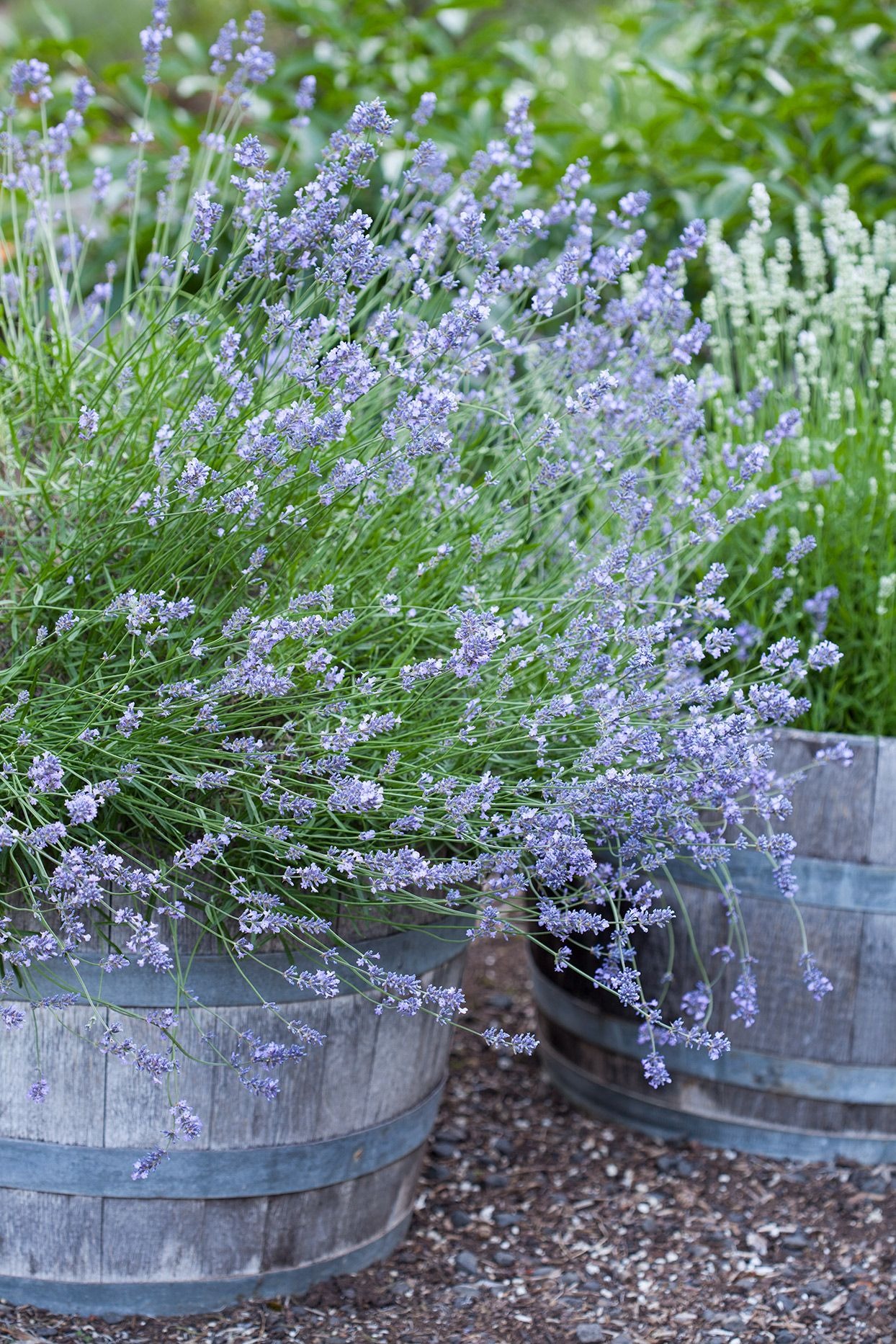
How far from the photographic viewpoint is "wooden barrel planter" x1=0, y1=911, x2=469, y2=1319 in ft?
5.36

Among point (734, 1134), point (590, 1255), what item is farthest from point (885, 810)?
point (590, 1255)

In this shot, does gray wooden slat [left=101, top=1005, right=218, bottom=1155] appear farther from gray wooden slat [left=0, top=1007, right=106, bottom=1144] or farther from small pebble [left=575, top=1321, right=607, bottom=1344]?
small pebble [left=575, top=1321, right=607, bottom=1344]

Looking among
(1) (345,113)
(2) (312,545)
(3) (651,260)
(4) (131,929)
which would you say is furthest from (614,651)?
(1) (345,113)

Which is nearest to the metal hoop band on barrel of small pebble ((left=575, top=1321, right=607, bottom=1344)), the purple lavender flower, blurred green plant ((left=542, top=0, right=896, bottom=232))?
small pebble ((left=575, top=1321, right=607, bottom=1344))

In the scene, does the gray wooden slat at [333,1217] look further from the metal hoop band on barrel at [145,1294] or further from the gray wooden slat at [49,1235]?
the gray wooden slat at [49,1235]

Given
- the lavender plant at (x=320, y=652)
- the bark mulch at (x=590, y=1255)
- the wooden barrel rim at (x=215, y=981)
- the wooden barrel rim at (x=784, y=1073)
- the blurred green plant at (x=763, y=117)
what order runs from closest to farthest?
1. the lavender plant at (x=320, y=652)
2. the wooden barrel rim at (x=215, y=981)
3. the bark mulch at (x=590, y=1255)
4. the wooden barrel rim at (x=784, y=1073)
5. the blurred green plant at (x=763, y=117)

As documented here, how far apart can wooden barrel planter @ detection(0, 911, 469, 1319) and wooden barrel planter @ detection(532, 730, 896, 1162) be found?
566mm

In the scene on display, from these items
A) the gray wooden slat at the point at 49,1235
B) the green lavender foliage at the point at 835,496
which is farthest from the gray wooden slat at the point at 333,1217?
the green lavender foliage at the point at 835,496

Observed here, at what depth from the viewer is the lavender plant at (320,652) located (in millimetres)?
1470

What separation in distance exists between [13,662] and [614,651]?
2.84ft

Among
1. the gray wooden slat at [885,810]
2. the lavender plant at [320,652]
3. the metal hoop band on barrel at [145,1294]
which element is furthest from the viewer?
the gray wooden slat at [885,810]

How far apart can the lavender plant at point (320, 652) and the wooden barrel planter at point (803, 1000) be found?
1.11ft

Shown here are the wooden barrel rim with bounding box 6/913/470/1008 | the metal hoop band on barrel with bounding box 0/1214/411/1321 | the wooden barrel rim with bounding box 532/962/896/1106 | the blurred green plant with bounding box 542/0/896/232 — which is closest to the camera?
the wooden barrel rim with bounding box 6/913/470/1008

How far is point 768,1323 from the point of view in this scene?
6.13 ft
